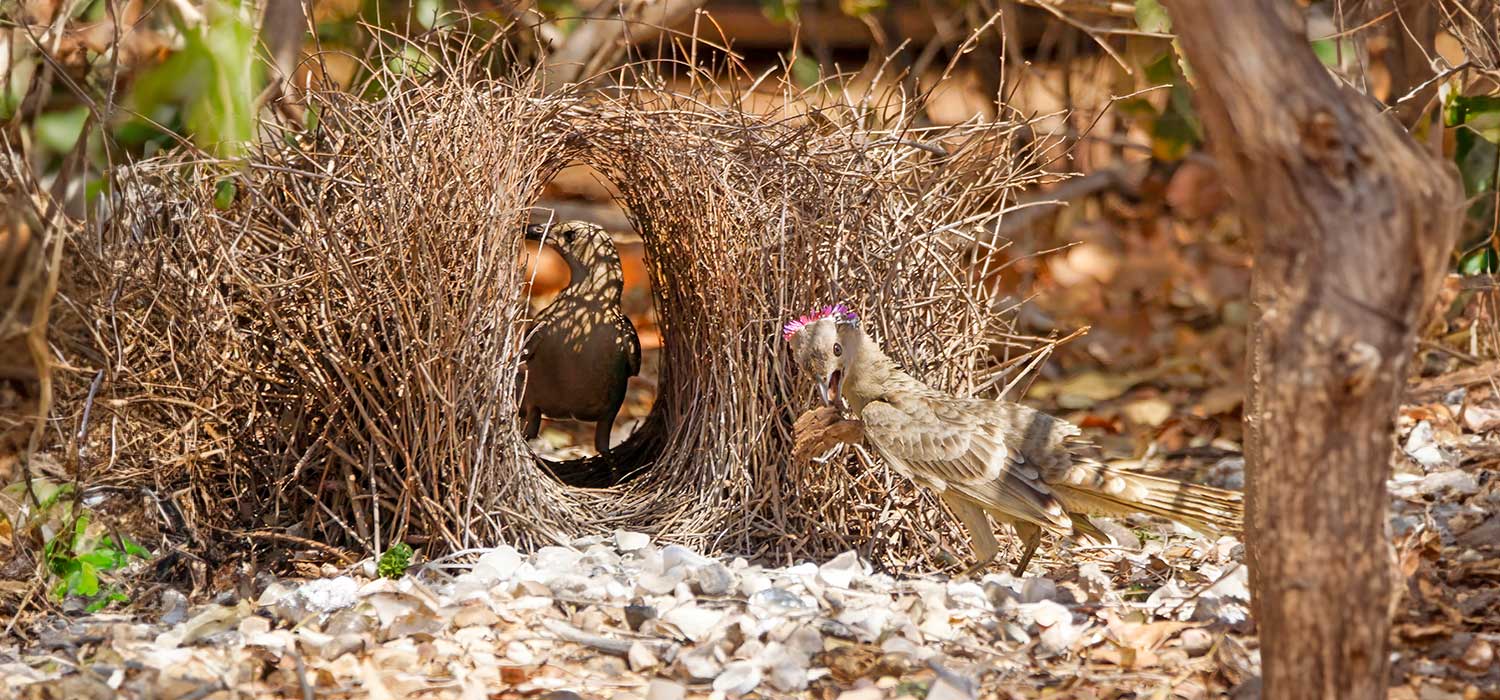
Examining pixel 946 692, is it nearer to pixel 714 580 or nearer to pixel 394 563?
pixel 714 580

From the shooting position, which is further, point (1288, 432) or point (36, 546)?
point (36, 546)

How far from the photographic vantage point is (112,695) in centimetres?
259

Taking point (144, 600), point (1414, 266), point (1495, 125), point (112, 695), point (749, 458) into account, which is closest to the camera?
point (1414, 266)

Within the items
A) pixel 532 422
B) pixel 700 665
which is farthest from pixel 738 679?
pixel 532 422

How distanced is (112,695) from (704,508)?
1445 millimetres

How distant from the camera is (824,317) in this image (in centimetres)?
332

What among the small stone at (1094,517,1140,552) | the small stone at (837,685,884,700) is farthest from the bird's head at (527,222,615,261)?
the small stone at (837,685,884,700)

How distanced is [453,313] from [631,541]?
70 cm

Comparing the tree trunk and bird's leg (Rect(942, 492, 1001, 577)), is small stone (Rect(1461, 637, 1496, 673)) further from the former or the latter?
bird's leg (Rect(942, 492, 1001, 577))

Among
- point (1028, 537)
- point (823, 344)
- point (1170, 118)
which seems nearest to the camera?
point (823, 344)

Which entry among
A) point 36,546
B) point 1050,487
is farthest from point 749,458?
point 36,546

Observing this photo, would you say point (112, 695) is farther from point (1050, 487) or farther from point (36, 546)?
point (1050, 487)

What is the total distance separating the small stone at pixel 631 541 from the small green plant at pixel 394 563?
507mm

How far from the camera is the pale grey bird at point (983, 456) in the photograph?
321 cm
